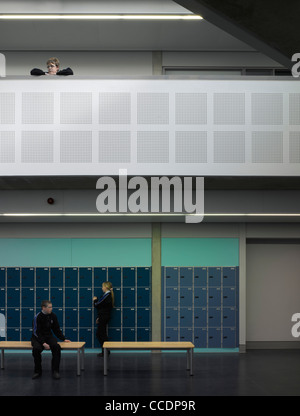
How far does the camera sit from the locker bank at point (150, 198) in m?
8.12

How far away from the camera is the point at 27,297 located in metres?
10.8

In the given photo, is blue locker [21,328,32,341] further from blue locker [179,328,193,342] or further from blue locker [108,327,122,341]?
blue locker [179,328,193,342]

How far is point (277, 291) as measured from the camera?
37.1 feet

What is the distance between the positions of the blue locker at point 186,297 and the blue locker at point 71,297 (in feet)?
7.87

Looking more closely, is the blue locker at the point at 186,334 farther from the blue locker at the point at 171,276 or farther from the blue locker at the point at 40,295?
the blue locker at the point at 40,295

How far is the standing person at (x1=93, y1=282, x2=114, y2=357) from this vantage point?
10.1m

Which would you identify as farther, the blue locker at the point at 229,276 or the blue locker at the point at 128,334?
the blue locker at the point at 229,276

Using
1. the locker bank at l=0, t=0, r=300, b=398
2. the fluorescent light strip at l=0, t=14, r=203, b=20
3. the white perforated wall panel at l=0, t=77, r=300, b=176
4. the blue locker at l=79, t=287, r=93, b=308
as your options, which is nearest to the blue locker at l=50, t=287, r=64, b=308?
the locker bank at l=0, t=0, r=300, b=398

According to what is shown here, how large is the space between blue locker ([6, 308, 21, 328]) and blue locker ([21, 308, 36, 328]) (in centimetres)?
10

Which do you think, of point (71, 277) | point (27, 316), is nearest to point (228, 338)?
point (71, 277)

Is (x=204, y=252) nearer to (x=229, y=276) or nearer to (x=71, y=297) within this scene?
(x=229, y=276)

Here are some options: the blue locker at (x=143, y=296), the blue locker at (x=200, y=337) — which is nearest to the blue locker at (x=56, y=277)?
the blue locker at (x=143, y=296)

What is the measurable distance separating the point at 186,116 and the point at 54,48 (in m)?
4.31
